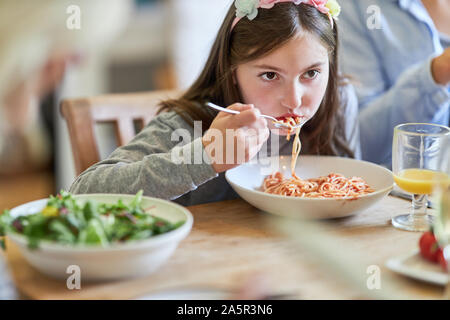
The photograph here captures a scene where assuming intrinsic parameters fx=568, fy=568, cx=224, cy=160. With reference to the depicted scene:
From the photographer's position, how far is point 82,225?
0.90 meters

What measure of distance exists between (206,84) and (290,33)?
0.34 m

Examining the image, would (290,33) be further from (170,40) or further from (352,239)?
(170,40)

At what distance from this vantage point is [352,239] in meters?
1.10

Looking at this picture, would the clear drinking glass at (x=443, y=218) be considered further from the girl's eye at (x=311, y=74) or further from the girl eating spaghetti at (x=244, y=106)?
the girl's eye at (x=311, y=74)

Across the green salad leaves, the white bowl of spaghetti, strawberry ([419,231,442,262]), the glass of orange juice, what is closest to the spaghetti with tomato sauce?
the white bowl of spaghetti

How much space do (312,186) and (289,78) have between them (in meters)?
0.27

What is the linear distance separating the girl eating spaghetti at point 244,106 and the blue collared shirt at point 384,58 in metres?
0.24

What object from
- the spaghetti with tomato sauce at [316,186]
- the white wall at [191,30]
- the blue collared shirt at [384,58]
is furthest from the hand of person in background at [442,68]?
the white wall at [191,30]

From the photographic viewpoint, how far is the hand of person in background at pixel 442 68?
5.36ft

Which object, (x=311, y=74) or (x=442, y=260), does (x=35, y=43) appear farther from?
(x=311, y=74)

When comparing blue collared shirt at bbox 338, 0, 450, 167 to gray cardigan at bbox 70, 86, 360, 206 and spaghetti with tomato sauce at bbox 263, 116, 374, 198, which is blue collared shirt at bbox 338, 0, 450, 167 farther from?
gray cardigan at bbox 70, 86, 360, 206

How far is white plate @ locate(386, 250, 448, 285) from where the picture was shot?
0.89 meters

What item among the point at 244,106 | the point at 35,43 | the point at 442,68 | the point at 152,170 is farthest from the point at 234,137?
the point at 442,68
